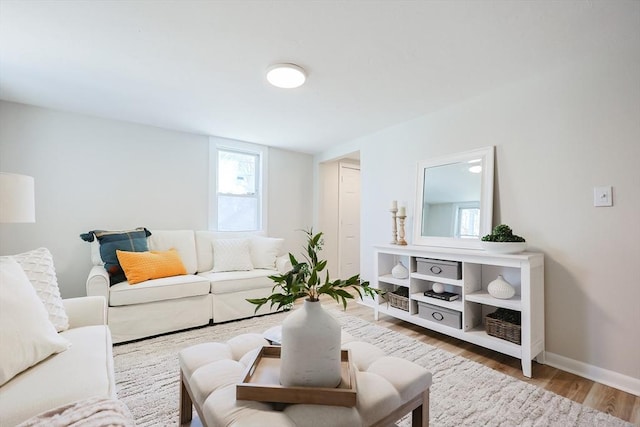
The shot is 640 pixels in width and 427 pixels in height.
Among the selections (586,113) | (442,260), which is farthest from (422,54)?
(442,260)

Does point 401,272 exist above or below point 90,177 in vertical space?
below

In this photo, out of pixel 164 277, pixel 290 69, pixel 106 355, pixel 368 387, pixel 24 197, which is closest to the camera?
pixel 368 387

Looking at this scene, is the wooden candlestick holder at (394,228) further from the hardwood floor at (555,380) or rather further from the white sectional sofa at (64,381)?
the white sectional sofa at (64,381)

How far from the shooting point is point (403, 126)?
3.28 meters

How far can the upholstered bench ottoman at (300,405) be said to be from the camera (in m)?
0.91

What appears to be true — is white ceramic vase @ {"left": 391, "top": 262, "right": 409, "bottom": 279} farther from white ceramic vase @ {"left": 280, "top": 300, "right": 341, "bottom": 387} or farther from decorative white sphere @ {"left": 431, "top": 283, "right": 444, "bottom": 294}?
white ceramic vase @ {"left": 280, "top": 300, "right": 341, "bottom": 387}

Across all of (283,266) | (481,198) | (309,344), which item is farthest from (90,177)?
(481,198)

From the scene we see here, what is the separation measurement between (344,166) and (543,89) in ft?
9.88

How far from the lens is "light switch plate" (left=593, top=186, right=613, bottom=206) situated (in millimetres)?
1860

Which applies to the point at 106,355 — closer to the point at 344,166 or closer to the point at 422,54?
the point at 422,54

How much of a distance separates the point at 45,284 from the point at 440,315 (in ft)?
8.98

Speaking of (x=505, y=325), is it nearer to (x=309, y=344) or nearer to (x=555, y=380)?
(x=555, y=380)

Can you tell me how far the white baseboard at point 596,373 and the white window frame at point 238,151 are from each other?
3.46 m

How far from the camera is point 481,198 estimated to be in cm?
251
